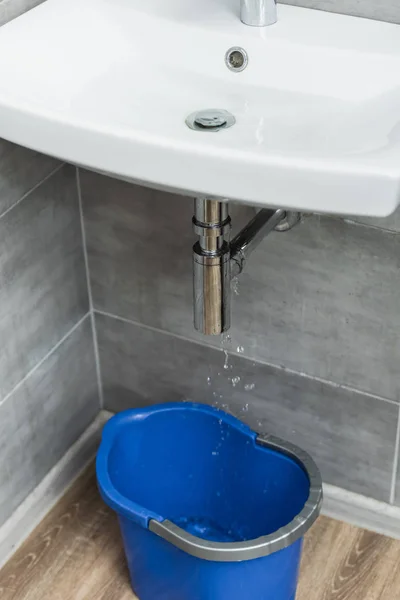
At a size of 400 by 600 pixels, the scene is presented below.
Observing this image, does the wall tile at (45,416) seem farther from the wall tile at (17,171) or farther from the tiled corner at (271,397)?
the wall tile at (17,171)

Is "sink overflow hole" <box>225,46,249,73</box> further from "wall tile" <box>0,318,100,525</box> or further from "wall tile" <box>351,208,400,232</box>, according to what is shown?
"wall tile" <box>0,318,100,525</box>

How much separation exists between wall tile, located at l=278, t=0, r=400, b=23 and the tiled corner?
0.64 metres

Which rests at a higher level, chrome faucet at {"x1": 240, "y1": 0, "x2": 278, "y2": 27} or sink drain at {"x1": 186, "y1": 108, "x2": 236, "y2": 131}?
chrome faucet at {"x1": 240, "y1": 0, "x2": 278, "y2": 27}

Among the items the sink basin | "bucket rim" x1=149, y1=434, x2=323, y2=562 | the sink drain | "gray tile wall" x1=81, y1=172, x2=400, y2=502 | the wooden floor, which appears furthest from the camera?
the wooden floor

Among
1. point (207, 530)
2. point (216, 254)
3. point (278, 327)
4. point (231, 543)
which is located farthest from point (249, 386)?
point (216, 254)

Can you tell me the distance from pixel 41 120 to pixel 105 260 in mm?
651

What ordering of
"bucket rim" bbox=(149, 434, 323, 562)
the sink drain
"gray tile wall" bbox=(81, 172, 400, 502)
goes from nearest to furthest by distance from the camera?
the sink drain < "bucket rim" bbox=(149, 434, 323, 562) < "gray tile wall" bbox=(81, 172, 400, 502)

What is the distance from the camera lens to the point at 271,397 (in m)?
1.67

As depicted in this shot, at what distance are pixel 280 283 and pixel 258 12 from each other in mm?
461

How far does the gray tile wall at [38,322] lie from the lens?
1.46m

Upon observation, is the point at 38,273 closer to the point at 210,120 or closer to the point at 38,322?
the point at 38,322

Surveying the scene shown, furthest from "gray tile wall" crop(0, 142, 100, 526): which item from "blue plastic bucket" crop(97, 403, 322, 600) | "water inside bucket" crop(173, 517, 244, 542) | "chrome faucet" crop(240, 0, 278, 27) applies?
"chrome faucet" crop(240, 0, 278, 27)

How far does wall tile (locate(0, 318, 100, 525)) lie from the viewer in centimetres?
161

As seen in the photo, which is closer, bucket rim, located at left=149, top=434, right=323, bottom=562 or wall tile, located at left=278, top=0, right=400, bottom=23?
wall tile, located at left=278, top=0, right=400, bottom=23
